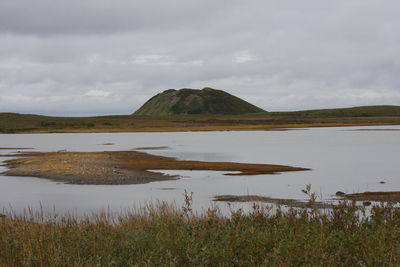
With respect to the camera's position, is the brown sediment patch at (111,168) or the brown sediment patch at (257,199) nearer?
the brown sediment patch at (257,199)

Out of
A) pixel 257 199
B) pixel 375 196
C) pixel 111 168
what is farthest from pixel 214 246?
pixel 111 168

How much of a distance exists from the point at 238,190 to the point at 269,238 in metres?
17.9

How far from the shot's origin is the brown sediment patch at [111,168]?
3359cm

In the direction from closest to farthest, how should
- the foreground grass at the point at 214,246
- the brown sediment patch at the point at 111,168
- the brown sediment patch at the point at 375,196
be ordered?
the foreground grass at the point at 214,246
the brown sediment patch at the point at 375,196
the brown sediment patch at the point at 111,168

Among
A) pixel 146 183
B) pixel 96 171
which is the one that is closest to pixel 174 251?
pixel 146 183

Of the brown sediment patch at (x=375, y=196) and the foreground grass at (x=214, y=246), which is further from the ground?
the foreground grass at (x=214, y=246)

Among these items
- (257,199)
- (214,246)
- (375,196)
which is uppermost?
(214,246)

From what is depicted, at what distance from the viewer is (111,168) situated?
124 ft

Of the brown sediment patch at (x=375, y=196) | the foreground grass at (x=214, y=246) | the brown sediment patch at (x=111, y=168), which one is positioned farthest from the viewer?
the brown sediment patch at (x=111, y=168)

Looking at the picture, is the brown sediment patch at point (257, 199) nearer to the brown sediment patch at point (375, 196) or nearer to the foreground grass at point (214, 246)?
the brown sediment patch at point (375, 196)

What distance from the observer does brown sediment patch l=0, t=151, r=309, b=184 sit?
33.6 m

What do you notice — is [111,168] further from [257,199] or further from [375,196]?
[375,196]

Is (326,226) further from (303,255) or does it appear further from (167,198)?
(167,198)

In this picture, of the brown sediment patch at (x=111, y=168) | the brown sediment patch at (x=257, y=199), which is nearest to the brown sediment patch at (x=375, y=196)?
the brown sediment patch at (x=257, y=199)
